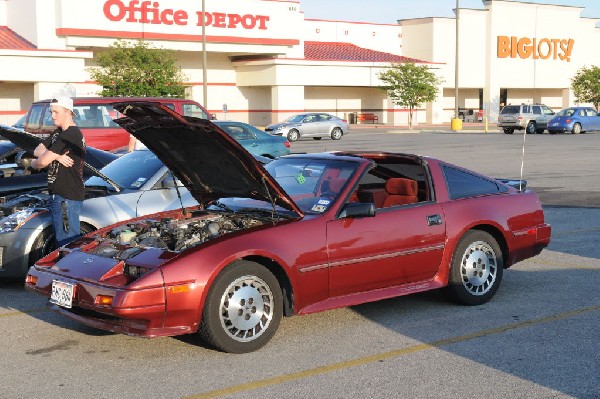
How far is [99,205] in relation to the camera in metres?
8.77

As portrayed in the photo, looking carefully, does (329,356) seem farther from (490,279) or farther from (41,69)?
(41,69)

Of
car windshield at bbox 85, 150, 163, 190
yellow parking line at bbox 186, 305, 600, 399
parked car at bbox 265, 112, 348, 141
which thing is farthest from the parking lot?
parked car at bbox 265, 112, 348, 141

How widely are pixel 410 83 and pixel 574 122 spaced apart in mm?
15067

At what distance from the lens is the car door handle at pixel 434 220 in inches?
285

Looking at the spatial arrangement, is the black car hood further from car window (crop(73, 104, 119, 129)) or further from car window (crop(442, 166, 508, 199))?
car window (crop(73, 104, 119, 129))

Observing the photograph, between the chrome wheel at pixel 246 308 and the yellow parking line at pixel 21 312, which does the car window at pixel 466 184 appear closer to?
the chrome wheel at pixel 246 308

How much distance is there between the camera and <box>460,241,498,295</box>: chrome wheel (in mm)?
7512

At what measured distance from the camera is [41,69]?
44.6 metres

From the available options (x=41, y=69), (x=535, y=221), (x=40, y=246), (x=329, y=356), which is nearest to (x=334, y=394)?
(x=329, y=356)

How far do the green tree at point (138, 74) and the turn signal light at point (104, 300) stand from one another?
33.9 meters

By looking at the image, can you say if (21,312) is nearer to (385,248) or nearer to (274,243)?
(274,243)

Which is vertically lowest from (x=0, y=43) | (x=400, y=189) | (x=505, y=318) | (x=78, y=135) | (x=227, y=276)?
(x=505, y=318)

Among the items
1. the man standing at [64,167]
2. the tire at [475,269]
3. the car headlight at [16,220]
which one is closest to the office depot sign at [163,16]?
the car headlight at [16,220]

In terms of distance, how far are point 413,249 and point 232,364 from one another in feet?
6.52
